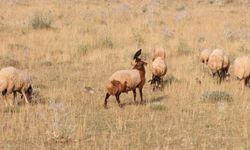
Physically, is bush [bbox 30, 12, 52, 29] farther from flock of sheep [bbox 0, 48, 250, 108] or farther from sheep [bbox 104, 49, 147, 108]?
sheep [bbox 104, 49, 147, 108]

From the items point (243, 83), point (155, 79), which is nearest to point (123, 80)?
point (155, 79)

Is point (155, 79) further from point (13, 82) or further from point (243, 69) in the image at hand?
point (13, 82)

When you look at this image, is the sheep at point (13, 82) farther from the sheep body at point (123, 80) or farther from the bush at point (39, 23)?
the bush at point (39, 23)

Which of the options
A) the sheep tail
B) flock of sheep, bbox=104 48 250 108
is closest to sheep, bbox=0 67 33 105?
flock of sheep, bbox=104 48 250 108

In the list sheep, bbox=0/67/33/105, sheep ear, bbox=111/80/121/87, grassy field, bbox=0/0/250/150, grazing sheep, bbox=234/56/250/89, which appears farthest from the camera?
grazing sheep, bbox=234/56/250/89

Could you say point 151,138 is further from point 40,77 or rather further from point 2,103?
point 40,77

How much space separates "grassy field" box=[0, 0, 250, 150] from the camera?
9.94 m

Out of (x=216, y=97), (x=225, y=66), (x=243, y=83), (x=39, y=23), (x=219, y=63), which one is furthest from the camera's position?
(x=39, y=23)

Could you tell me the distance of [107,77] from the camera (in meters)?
16.5

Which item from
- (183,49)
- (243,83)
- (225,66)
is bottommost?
(243,83)

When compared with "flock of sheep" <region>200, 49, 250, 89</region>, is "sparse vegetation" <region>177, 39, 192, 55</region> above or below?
above

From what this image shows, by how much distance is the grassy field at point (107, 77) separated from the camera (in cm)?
994

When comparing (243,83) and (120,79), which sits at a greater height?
(120,79)

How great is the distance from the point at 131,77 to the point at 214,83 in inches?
167
